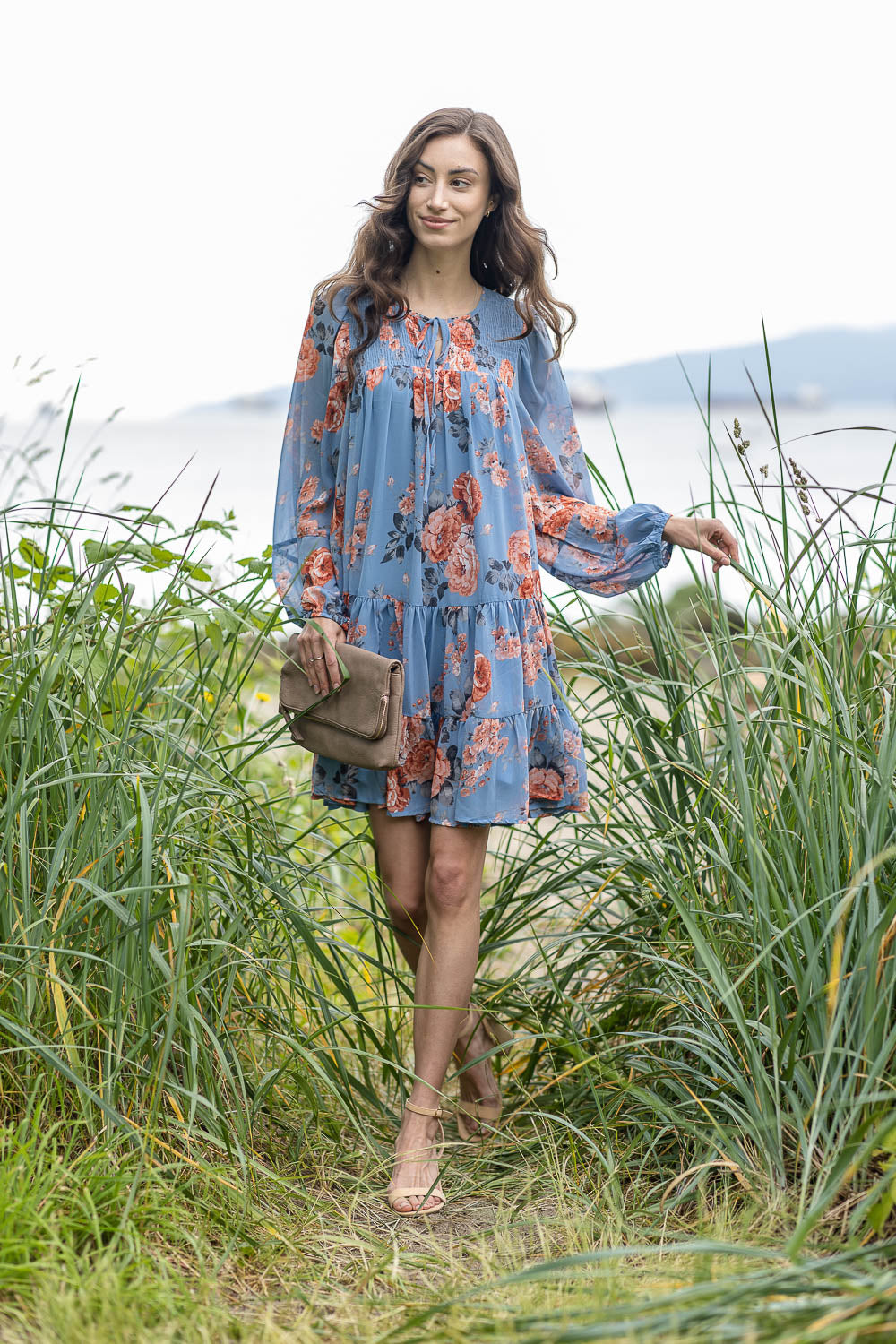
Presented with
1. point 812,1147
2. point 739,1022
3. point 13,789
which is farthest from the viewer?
point 13,789

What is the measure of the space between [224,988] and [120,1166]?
394 millimetres

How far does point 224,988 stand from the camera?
1954mm

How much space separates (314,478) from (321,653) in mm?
370

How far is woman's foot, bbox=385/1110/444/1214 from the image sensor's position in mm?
1904

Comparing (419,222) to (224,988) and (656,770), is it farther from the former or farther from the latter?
(224,988)

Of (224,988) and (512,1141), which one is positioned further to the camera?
(512,1141)

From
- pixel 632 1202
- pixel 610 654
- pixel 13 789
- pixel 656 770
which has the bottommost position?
pixel 632 1202

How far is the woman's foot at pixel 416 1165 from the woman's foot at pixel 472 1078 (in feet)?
0.70

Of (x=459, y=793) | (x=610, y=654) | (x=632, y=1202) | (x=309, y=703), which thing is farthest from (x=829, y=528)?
(x=632, y=1202)

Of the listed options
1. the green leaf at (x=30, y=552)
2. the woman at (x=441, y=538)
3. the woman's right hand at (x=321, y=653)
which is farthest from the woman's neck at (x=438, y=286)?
the green leaf at (x=30, y=552)

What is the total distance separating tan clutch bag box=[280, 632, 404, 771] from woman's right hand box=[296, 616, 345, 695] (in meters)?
0.01

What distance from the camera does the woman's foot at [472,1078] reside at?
7.46ft

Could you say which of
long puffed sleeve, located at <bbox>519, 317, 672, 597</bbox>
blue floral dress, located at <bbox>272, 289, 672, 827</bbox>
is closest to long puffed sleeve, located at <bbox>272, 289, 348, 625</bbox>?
blue floral dress, located at <bbox>272, 289, 672, 827</bbox>

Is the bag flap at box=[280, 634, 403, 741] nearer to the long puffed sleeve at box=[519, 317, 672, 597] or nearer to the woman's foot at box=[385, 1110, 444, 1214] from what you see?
the long puffed sleeve at box=[519, 317, 672, 597]
